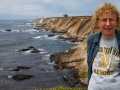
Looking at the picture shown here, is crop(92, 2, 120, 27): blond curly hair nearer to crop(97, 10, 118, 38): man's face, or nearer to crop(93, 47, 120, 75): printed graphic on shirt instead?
crop(97, 10, 118, 38): man's face

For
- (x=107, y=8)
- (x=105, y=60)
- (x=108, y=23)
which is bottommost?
(x=105, y=60)

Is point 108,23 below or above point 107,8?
below

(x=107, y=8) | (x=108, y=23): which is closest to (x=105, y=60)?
(x=108, y=23)

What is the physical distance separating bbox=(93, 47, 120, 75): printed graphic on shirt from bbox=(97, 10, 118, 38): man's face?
26 cm

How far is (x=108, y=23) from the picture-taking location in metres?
4.04

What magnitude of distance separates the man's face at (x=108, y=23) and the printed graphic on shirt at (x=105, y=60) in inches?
10.2

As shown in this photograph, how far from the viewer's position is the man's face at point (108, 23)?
405 centimetres

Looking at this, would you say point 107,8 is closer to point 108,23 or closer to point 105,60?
point 108,23

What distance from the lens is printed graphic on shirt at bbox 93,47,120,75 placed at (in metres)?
4.07

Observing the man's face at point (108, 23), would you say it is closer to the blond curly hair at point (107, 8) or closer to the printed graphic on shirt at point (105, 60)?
the blond curly hair at point (107, 8)

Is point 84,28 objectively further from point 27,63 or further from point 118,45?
point 118,45

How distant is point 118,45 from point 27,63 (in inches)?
1569

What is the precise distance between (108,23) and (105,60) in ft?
2.08

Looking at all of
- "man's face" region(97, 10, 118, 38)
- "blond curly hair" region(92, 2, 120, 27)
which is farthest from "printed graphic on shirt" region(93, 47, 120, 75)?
"blond curly hair" region(92, 2, 120, 27)
